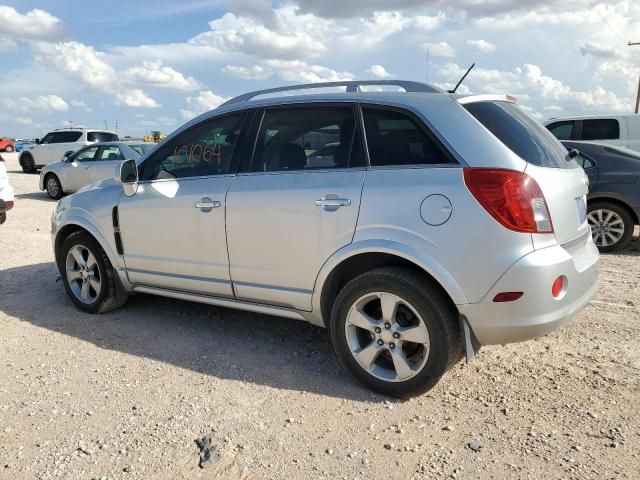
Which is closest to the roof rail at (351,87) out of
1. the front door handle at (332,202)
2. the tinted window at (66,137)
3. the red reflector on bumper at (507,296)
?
the front door handle at (332,202)

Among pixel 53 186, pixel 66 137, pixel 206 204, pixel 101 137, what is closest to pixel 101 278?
pixel 206 204

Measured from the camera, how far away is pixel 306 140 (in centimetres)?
354

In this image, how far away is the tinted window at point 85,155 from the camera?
43.6 ft

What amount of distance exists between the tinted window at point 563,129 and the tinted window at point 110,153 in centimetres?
957

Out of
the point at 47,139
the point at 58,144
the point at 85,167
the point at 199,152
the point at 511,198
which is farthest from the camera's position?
the point at 47,139

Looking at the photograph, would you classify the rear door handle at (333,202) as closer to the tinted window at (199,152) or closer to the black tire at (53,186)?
the tinted window at (199,152)

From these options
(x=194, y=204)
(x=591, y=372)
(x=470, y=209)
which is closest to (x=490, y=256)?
(x=470, y=209)

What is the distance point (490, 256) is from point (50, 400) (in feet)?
9.03

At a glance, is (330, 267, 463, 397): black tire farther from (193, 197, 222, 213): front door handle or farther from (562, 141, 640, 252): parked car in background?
(562, 141, 640, 252): parked car in background

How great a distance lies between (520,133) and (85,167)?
Result: 12.3 m

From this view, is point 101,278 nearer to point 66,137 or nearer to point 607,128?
point 607,128

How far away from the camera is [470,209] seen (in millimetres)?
2799

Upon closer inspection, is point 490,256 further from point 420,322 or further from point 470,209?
point 420,322

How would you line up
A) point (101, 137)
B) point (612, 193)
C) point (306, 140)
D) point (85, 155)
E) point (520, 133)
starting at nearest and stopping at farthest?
point (520, 133) < point (306, 140) < point (612, 193) < point (85, 155) < point (101, 137)
